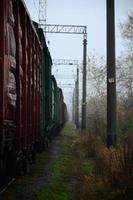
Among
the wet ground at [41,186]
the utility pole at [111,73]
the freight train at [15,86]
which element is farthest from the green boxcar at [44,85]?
the freight train at [15,86]

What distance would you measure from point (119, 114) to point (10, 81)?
83.5 feet

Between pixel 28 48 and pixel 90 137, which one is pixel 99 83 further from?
pixel 28 48

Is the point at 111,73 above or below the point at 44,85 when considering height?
above

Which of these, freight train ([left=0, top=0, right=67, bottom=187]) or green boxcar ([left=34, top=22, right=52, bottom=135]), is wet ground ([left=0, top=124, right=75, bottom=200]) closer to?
freight train ([left=0, top=0, right=67, bottom=187])

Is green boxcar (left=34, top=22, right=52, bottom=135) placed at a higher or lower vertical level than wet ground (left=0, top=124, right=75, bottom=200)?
higher

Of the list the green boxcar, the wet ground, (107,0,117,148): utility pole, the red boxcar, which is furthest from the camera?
the green boxcar

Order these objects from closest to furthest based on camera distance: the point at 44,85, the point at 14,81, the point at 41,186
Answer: the point at 14,81
the point at 41,186
the point at 44,85

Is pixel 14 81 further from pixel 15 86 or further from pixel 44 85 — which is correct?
pixel 44 85

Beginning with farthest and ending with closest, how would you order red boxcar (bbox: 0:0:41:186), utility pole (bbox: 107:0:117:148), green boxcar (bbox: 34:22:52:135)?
green boxcar (bbox: 34:22:52:135) < utility pole (bbox: 107:0:117:148) < red boxcar (bbox: 0:0:41:186)

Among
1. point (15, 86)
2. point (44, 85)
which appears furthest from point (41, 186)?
point (44, 85)

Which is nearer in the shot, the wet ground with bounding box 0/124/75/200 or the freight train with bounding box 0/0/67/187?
the freight train with bounding box 0/0/67/187

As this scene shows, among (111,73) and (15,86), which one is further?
(111,73)

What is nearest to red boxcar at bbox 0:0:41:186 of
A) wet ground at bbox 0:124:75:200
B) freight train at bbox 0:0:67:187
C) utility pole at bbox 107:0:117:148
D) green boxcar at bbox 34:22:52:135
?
freight train at bbox 0:0:67:187

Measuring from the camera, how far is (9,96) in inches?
405
